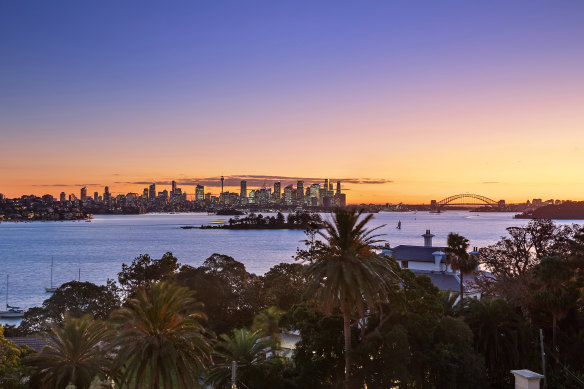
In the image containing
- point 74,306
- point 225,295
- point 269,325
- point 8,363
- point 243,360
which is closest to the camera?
point 8,363

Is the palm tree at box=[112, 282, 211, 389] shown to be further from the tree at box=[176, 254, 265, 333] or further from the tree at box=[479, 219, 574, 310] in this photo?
the tree at box=[479, 219, 574, 310]

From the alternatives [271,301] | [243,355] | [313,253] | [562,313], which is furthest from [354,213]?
[271,301]

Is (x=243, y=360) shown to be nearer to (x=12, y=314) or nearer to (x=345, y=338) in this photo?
(x=345, y=338)

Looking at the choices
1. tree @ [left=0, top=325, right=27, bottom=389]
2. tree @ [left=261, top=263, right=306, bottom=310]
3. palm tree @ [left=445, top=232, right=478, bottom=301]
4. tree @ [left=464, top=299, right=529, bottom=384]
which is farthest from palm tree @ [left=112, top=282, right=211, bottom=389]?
palm tree @ [left=445, top=232, right=478, bottom=301]

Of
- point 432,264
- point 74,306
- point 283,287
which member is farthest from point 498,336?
point 74,306

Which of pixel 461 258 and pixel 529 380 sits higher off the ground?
pixel 529 380

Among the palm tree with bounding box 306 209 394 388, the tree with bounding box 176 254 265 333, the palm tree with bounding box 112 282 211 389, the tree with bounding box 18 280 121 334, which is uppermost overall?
the palm tree with bounding box 306 209 394 388

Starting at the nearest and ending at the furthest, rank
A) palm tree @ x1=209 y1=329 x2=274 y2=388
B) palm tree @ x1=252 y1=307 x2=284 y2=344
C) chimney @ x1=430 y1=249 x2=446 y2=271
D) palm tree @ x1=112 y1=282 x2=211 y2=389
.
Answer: palm tree @ x1=112 y1=282 x2=211 y2=389, palm tree @ x1=209 y1=329 x2=274 y2=388, palm tree @ x1=252 y1=307 x2=284 y2=344, chimney @ x1=430 y1=249 x2=446 y2=271
